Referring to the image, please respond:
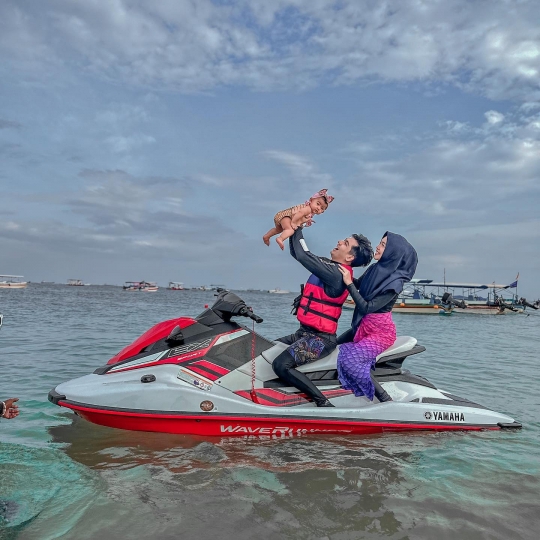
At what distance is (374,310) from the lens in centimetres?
400

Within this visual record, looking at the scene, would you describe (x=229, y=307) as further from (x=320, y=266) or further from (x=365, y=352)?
(x=365, y=352)

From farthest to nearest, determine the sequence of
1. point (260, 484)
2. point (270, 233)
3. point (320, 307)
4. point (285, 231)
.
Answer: point (270, 233) → point (320, 307) → point (285, 231) → point (260, 484)

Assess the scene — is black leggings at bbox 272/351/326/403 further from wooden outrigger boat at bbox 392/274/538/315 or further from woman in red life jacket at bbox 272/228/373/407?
wooden outrigger boat at bbox 392/274/538/315

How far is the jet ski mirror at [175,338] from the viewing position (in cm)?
415

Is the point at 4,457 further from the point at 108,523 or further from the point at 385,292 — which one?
the point at 385,292

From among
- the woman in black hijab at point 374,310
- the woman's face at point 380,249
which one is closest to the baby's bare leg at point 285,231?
the woman in black hijab at point 374,310

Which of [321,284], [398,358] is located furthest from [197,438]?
[398,358]

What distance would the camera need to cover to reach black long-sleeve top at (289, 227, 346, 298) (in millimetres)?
3824

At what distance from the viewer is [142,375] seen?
4.05 meters

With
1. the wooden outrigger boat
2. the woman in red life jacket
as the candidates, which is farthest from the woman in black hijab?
the wooden outrigger boat

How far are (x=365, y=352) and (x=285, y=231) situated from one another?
1.31 m

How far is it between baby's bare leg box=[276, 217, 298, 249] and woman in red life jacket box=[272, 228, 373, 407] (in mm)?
62

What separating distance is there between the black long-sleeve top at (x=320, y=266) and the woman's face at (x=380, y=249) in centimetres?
43

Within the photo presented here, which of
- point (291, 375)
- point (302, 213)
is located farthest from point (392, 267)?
point (291, 375)
